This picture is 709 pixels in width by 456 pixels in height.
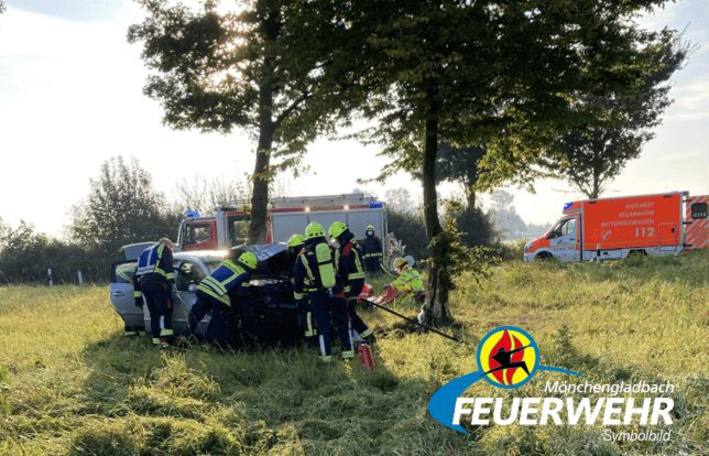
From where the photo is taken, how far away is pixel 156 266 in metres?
8.27

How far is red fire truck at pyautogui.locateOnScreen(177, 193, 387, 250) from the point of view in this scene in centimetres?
1700

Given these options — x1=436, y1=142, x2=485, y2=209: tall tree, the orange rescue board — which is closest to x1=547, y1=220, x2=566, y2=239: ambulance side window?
the orange rescue board

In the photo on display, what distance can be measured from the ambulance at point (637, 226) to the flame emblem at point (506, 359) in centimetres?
1425

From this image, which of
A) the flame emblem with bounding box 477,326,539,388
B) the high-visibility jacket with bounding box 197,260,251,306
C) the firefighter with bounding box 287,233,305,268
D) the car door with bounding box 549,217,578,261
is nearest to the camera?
the flame emblem with bounding box 477,326,539,388

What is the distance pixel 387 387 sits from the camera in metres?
5.52

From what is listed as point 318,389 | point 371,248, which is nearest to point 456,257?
point 318,389

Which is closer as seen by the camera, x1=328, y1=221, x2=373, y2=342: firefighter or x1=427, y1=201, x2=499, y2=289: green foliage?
x1=328, y1=221, x2=373, y2=342: firefighter

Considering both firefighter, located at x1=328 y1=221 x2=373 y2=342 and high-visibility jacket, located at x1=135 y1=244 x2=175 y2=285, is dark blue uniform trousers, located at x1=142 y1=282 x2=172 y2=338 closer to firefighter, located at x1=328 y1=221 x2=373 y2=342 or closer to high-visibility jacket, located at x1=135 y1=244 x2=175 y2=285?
high-visibility jacket, located at x1=135 y1=244 x2=175 y2=285

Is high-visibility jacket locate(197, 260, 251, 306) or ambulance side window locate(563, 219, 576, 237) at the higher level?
ambulance side window locate(563, 219, 576, 237)

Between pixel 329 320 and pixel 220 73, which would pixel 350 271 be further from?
pixel 220 73

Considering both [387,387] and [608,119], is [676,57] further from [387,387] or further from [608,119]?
[387,387]

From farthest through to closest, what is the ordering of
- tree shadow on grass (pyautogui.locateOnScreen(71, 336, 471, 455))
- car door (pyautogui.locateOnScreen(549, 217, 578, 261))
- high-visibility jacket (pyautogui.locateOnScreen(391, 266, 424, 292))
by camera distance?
1. car door (pyautogui.locateOnScreen(549, 217, 578, 261))
2. high-visibility jacket (pyautogui.locateOnScreen(391, 266, 424, 292))
3. tree shadow on grass (pyautogui.locateOnScreen(71, 336, 471, 455))

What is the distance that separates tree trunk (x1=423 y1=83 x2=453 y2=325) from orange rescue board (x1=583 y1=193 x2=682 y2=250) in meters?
11.3

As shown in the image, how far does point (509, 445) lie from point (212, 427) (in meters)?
2.37
